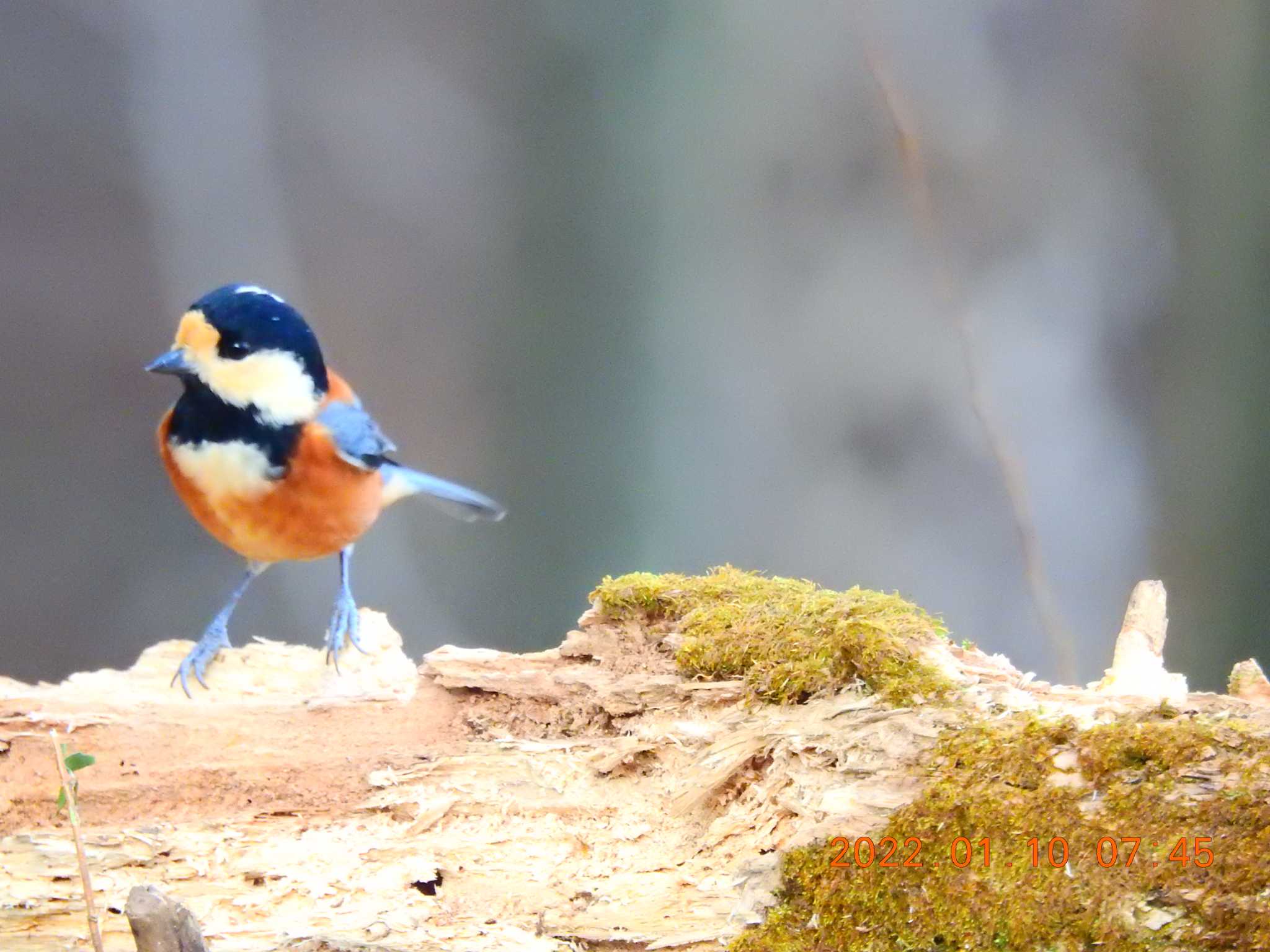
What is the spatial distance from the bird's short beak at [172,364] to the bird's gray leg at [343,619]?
0.41 meters

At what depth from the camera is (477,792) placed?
1.22 meters

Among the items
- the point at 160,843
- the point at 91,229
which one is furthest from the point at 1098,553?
the point at 91,229

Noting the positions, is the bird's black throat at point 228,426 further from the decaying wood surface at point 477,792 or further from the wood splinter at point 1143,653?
the wood splinter at point 1143,653

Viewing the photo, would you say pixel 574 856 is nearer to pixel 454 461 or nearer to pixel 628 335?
pixel 454 461

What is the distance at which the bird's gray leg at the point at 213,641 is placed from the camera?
158cm

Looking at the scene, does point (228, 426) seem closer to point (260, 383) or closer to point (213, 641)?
point (260, 383)

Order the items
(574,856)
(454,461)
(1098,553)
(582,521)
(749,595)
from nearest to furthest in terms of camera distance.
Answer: (574,856)
(749,595)
(454,461)
(582,521)
(1098,553)

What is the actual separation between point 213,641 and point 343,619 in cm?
22

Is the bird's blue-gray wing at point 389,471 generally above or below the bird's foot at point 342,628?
above

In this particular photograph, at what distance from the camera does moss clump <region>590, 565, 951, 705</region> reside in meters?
1.12

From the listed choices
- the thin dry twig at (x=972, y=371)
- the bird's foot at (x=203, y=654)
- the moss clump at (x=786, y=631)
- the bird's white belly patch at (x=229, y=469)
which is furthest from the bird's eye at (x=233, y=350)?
the thin dry twig at (x=972, y=371)

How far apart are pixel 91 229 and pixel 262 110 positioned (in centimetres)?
35

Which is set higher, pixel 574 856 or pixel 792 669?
pixel 792 669

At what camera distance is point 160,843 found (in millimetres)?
1157
